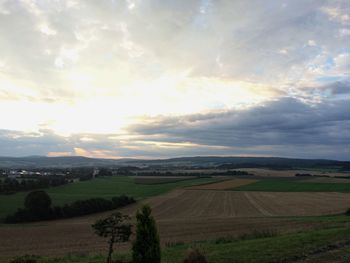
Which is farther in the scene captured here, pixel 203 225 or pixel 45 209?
pixel 45 209

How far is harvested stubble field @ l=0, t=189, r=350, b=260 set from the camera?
93.6 feet

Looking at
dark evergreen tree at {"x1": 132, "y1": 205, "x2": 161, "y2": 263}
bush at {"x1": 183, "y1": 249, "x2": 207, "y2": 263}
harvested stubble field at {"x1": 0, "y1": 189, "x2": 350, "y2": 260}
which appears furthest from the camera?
harvested stubble field at {"x1": 0, "y1": 189, "x2": 350, "y2": 260}

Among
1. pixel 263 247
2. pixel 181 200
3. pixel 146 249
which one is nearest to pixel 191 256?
pixel 146 249

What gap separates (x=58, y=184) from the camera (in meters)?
97.4

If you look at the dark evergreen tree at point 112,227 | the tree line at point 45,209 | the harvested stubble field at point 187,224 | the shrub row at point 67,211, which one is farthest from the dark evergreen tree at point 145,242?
the shrub row at point 67,211

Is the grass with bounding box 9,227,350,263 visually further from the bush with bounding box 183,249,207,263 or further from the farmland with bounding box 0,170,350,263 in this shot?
the bush with bounding box 183,249,207,263

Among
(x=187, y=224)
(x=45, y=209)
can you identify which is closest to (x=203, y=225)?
(x=187, y=224)

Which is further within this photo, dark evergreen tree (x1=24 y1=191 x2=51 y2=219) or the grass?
dark evergreen tree (x1=24 y1=191 x2=51 y2=219)

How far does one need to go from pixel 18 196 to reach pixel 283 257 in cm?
7137

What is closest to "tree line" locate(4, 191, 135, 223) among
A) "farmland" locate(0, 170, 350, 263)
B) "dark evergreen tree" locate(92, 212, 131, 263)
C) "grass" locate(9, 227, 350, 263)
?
"farmland" locate(0, 170, 350, 263)

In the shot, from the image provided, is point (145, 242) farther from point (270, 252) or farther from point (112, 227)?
point (270, 252)

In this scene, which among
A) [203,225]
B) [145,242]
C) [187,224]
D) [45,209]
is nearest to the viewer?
[145,242]

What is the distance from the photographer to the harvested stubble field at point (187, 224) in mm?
28530

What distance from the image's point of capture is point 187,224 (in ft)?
128
